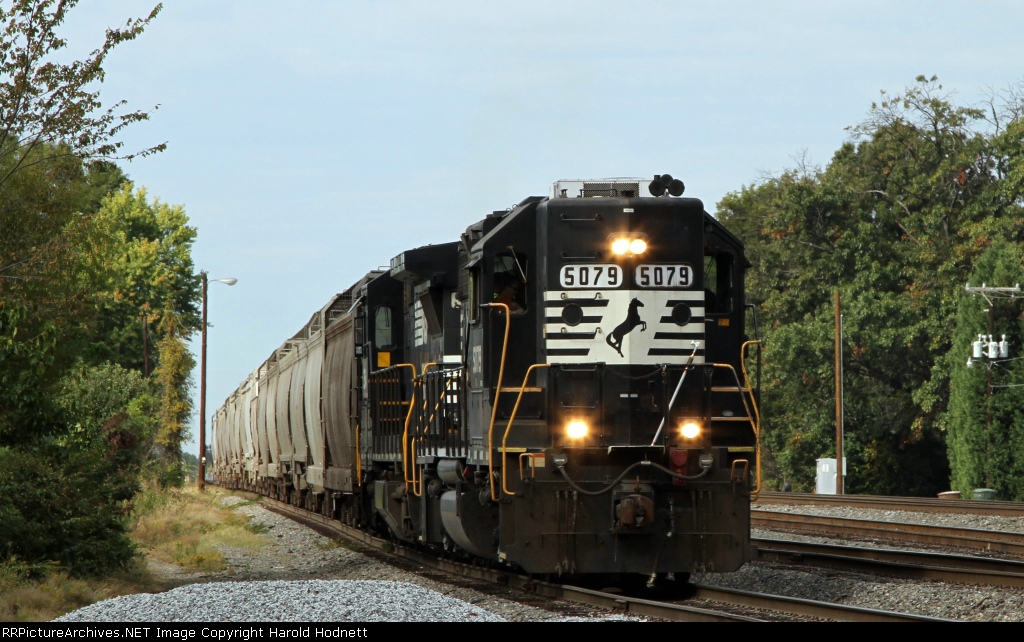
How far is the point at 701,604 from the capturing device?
1126 centimetres

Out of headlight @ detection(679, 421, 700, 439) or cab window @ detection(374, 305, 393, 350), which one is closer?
headlight @ detection(679, 421, 700, 439)

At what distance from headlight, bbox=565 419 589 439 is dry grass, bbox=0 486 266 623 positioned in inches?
191

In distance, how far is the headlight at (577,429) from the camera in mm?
11305

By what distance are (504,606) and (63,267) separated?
786 cm

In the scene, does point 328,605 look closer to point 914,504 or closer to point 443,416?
point 443,416

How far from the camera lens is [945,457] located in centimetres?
4700

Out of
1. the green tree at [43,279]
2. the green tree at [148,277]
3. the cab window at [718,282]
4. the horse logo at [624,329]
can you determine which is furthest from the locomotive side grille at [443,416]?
the green tree at [148,277]

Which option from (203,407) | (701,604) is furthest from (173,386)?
(701,604)

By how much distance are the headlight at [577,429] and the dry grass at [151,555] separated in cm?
485

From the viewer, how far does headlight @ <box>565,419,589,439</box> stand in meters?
11.3

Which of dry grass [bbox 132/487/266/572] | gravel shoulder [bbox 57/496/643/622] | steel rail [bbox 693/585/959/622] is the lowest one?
dry grass [bbox 132/487/266/572]

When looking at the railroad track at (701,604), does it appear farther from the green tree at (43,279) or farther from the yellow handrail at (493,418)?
the green tree at (43,279)

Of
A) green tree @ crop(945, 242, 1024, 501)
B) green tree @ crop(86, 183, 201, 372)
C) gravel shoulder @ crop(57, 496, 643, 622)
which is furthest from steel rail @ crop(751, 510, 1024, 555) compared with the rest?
green tree @ crop(86, 183, 201, 372)

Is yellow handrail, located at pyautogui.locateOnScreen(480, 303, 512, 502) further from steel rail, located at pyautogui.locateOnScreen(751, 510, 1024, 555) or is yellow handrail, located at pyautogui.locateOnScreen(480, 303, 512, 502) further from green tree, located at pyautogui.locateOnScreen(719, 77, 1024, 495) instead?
green tree, located at pyautogui.locateOnScreen(719, 77, 1024, 495)
